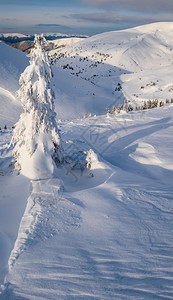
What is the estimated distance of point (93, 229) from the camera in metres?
3.57

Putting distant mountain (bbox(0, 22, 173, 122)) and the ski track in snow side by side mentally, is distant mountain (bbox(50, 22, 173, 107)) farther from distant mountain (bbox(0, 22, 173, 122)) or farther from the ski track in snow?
the ski track in snow

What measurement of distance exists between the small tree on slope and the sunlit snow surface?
376 mm

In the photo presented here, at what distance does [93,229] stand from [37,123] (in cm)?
327

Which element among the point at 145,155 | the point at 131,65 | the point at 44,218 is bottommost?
the point at 44,218

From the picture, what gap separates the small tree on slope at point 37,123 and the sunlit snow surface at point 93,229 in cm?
38

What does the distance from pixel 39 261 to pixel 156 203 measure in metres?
2.31

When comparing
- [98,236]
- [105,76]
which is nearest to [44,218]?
[98,236]

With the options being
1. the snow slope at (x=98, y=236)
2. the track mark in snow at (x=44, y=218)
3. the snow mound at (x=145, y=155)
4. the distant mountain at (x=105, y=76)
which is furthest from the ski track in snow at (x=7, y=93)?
the track mark in snow at (x=44, y=218)

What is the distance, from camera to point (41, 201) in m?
4.46

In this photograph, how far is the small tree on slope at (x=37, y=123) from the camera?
5.51 m

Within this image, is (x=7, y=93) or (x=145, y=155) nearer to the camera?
(x=145, y=155)

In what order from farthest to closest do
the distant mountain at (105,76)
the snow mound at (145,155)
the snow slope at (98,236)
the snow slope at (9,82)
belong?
the distant mountain at (105,76) → the snow slope at (9,82) → the snow mound at (145,155) → the snow slope at (98,236)

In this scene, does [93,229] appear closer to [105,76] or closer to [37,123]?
[37,123]

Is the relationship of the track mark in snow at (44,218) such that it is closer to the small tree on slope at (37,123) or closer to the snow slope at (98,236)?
the snow slope at (98,236)
